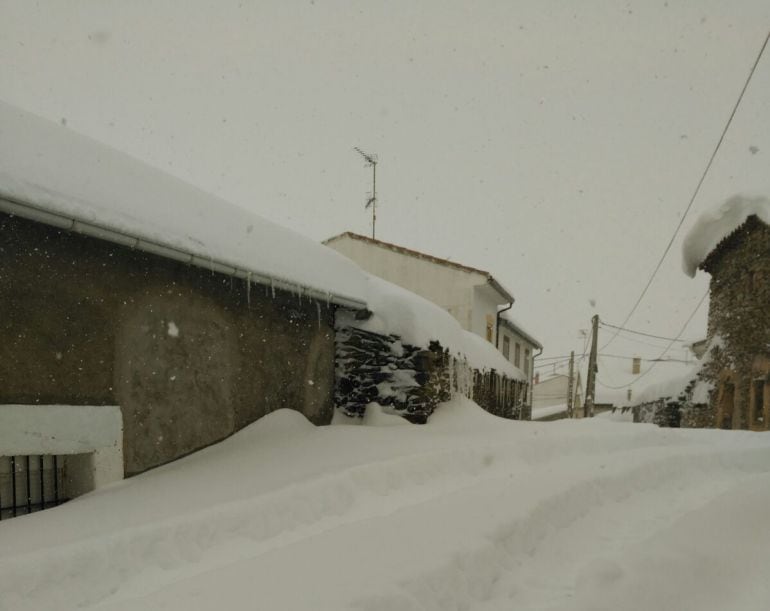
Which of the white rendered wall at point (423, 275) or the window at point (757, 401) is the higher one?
the white rendered wall at point (423, 275)

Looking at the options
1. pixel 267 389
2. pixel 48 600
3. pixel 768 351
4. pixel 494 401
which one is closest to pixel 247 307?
pixel 267 389

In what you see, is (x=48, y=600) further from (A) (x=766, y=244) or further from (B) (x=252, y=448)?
(A) (x=766, y=244)

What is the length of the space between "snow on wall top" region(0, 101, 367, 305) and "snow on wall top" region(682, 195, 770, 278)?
Result: 10.5 m

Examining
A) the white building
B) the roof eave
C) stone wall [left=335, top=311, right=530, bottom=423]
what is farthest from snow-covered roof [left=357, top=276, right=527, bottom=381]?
the white building

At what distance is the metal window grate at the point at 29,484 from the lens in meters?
4.09

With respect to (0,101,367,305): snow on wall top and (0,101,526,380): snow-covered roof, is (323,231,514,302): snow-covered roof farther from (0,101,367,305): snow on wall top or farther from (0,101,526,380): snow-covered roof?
(0,101,367,305): snow on wall top

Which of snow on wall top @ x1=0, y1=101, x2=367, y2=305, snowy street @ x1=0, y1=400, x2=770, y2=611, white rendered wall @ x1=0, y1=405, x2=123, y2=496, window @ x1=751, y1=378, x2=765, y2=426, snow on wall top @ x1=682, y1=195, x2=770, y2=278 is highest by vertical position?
snow on wall top @ x1=682, y1=195, x2=770, y2=278

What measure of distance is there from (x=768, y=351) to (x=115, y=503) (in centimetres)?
1337

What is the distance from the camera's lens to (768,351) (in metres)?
11.5

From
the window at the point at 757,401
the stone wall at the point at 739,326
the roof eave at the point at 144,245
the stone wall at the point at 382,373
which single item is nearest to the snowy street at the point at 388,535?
the stone wall at the point at 382,373

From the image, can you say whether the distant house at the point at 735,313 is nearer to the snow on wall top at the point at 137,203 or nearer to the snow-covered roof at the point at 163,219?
the snow-covered roof at the point at 163,219

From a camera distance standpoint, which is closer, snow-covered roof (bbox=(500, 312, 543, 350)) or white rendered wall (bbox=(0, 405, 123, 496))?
white rendered wall (bbox=(0, 405, 123, 496))

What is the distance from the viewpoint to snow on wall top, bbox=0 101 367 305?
4.07 metres

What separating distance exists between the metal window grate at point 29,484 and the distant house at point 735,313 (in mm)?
13580
